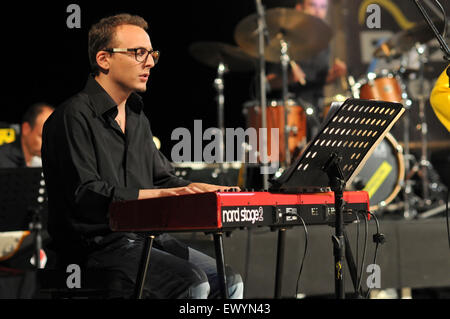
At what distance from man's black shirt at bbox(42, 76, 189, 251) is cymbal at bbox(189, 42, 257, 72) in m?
3.70

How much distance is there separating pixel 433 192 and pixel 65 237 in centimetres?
504

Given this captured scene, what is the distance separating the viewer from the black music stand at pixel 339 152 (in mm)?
2340

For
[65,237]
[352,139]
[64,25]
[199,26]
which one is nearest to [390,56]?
[199,26]

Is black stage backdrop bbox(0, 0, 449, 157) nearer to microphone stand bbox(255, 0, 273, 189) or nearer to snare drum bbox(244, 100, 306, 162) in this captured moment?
snare drum bbox(244, 100, 306, 162)

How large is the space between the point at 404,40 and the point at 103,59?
4.17 metres

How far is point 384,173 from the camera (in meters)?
5.88

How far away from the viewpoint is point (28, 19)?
6930mm

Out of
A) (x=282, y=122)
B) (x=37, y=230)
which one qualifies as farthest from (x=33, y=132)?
(x=282, y=122)

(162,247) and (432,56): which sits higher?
(432,56)

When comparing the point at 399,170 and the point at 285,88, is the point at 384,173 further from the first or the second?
the point at 285,88

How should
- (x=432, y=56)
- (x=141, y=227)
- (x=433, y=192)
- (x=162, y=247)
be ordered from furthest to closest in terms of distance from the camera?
1. (x=432, y=56)
2. (x=433, y=192)
3. (x=162, y=247)
4. (x=141, y=227)

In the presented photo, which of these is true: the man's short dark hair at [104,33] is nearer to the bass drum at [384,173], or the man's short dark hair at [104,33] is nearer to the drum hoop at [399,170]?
the bass drum at [384,173]
